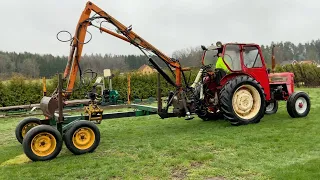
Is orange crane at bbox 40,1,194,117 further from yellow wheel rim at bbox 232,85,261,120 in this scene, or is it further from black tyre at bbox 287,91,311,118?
black tyre at bbox 287,91,311,118

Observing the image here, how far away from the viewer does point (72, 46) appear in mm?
8008

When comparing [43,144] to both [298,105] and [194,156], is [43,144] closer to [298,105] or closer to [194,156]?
[194,156]

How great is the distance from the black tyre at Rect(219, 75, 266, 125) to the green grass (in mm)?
291

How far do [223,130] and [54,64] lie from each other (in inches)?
1056

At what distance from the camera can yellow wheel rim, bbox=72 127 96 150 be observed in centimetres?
643

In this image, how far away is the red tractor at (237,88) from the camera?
8.62 m

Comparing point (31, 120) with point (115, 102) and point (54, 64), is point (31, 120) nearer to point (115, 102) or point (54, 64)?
point (115, 102)

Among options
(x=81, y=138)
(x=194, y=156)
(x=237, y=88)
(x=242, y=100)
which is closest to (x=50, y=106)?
(x=81, y=138)

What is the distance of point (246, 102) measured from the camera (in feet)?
29.0

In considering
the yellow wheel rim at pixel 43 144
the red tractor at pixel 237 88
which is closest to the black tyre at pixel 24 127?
the yellow wheel rim at pixel 43 144

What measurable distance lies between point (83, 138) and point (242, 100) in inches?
169

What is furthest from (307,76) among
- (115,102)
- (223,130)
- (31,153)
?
(31,153)

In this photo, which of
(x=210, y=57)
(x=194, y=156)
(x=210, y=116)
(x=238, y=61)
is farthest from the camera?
(x=210, y=116)

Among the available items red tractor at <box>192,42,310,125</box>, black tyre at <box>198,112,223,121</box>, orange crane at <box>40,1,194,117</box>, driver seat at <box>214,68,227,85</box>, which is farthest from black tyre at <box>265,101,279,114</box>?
orange crane at <box>40,1,194,117</box>
